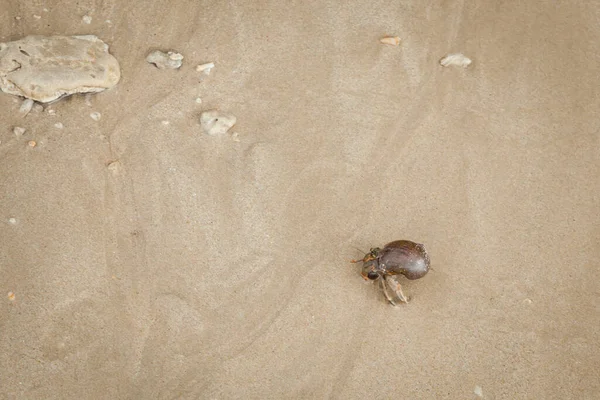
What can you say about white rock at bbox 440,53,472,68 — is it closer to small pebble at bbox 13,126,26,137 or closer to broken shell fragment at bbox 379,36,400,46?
broken shell fragment at bbox 379,36,400,46

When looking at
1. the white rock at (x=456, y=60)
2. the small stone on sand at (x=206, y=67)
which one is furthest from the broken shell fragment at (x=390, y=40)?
the small stone on sand at (x=206, y=67)

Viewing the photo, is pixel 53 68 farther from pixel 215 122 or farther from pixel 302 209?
pixel 302 209

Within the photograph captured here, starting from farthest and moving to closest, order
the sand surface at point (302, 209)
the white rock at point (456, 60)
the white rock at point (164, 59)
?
the white rock at point (456, 60) < the white rock at point (164, 59) < the sand surface at point (302, 209)

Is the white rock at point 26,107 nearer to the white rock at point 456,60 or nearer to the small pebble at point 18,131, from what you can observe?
the small pebble at point 18,131

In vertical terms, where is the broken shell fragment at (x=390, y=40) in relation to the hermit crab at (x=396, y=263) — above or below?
above

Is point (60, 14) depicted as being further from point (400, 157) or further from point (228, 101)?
point (400, 157)

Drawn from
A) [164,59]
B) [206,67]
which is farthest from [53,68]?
[206,67]
